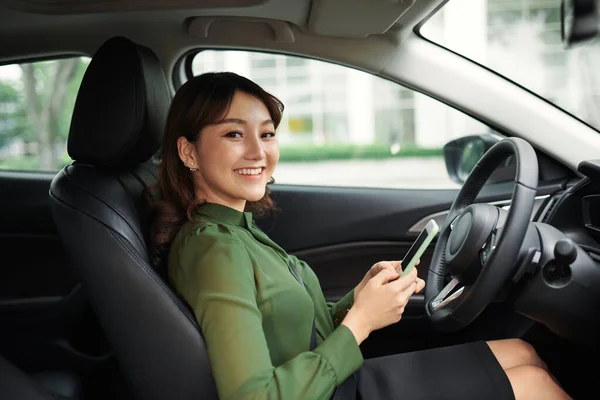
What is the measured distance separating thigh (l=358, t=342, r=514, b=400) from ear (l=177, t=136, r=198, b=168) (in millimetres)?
647

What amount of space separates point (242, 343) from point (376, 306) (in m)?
0.32

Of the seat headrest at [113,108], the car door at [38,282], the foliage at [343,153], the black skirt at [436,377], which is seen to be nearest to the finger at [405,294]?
the black skirt at [436,377]

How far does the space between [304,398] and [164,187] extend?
0.67 metres

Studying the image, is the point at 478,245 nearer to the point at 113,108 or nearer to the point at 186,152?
the point at 186,152

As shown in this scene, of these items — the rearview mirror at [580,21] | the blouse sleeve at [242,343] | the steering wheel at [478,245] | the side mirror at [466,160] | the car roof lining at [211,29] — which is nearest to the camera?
the rearview mirror at [580,21]

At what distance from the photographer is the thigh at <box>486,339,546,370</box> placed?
1.73 meters

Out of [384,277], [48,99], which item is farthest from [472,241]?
[48,99]

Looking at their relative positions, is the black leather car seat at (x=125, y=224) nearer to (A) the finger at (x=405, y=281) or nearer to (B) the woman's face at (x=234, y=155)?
(B) the woman's face at (x=234, y=155)

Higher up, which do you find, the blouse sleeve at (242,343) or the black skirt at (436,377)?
the blouse sleeve at (242,343)

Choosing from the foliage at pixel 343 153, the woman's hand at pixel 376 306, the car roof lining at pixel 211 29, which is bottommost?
the foliage at pixel 343 153

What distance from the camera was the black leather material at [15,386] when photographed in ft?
4.47

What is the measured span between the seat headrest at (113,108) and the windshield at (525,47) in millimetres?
908

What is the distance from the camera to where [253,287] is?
141 cm

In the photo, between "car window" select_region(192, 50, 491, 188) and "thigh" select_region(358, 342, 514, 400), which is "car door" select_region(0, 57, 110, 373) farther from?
"thigh" select_region(358, 342, 514, 400)
